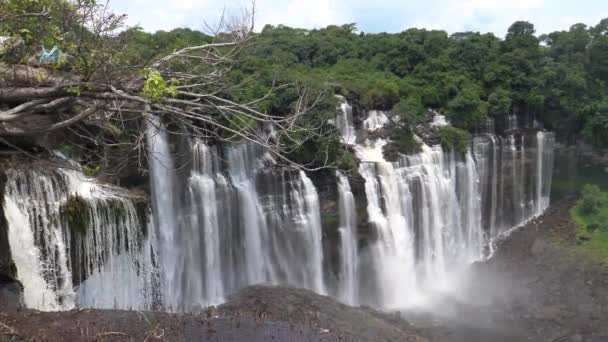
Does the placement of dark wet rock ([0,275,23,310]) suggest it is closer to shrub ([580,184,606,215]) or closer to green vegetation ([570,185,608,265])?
green vegetation ([570,185,608,265])

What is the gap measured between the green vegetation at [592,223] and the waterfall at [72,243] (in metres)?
16.2

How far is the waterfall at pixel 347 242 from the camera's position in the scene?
18781 mm

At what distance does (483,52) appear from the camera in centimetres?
2820

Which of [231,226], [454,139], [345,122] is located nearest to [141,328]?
[231,226]

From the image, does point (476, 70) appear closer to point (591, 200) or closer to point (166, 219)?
point (591, 200)

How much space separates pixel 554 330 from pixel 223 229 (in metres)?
9.84

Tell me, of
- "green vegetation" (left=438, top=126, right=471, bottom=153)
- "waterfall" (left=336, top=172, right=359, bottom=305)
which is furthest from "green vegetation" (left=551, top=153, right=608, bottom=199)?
"waterfall" (left=336, top=172, right=359, bottom=305)

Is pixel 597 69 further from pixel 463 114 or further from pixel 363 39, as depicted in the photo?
pixel 363 39

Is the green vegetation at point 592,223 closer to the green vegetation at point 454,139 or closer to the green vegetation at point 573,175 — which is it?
the green vegetation at point 573,175

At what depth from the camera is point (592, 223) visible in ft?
74.6

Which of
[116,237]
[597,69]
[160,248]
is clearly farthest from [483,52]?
[116,237]

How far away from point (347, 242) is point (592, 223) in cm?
1041

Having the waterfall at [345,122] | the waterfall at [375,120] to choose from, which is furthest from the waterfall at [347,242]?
the waterfall at [375,120]

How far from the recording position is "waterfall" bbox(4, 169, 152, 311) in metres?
10.5
